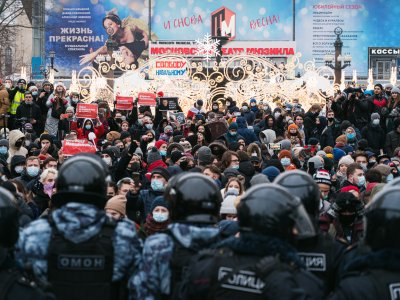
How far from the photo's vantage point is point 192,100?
25422 millimetres

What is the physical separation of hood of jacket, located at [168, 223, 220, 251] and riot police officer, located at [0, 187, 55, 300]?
79cm

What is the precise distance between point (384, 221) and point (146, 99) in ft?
54.6

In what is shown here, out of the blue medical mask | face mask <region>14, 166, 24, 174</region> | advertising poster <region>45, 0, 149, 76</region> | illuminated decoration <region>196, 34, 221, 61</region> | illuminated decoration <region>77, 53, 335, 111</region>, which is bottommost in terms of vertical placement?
face mask <region>14, 166, 24, 174</region>

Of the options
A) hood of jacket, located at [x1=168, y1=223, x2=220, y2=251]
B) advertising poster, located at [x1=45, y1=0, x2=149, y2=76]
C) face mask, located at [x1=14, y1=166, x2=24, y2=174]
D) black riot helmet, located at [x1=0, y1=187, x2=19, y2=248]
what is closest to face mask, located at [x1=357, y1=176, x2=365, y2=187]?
face mask, located at [x1=14, y1=166, x2=24, y2=174]

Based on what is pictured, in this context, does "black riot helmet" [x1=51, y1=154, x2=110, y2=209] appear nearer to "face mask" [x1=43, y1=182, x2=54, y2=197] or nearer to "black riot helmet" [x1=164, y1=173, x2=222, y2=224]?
"black riot helmet" [x1=164, y1=173, x2=222, y2=224]

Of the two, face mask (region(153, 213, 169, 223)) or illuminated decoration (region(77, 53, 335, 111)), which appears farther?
illuminated decoration (region(77, 53, 335, 111))

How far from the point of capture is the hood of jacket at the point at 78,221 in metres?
5.04

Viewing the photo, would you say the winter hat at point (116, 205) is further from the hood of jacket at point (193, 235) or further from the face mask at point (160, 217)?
the hood of jacket at point (193, 235)

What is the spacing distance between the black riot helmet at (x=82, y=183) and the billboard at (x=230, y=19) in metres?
76.5

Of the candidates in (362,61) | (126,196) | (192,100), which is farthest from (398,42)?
(126,196)

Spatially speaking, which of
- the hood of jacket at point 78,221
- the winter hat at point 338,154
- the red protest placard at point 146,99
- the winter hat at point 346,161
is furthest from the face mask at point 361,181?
the red protest placard at point 146,99

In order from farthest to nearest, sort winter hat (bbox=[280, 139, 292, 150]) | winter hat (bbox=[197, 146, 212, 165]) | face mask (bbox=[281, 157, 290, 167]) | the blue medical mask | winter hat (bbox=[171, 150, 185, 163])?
the blue medical mask, winter hat (bbox=[280, 139, 292, 150]), face mask (bbox=[281, 157, 290, 167]), winter hat (bbox=[171, 150, 185, 163]), winter hat (bbox=[197, 146, 212, 165])

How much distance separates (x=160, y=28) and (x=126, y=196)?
72.9 meters

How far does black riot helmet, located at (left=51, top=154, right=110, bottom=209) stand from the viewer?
5.15 m
